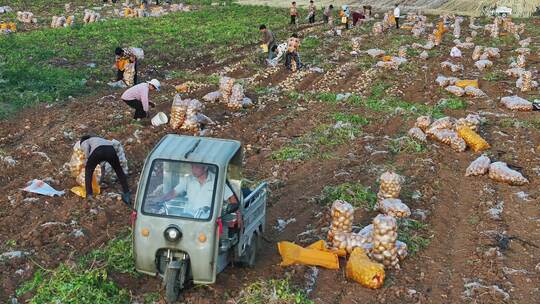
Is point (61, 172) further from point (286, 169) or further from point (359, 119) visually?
point (359, 119)

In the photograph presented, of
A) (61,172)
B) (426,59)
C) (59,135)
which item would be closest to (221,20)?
(426,59)

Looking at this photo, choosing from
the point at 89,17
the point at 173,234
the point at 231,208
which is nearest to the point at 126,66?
the point at 231,208

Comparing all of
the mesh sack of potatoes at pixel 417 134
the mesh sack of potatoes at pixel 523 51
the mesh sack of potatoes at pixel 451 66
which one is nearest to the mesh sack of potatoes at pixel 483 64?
the mesh sack of potatoes at pixel 451 66

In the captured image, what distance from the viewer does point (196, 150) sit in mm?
6762

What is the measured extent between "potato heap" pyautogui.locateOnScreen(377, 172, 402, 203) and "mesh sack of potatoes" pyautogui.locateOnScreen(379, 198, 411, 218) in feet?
0.64

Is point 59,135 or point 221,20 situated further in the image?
point 221,20

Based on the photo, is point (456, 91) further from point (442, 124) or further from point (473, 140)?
point (473, 140)

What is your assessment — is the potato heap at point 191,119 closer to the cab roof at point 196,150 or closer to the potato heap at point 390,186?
the potato heap at point 390,186

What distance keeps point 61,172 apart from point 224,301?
5.00 m

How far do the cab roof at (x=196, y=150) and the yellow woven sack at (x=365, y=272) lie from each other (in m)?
1.86

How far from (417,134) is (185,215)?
702cm

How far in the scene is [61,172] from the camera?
34.5 ft

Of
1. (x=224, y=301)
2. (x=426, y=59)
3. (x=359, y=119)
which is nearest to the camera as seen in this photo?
(x=224, y=301)

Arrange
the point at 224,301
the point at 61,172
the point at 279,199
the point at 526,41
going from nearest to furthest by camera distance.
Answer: the point at 224,301, the point at 279,199, the point at 61,172, the point at 526,41
